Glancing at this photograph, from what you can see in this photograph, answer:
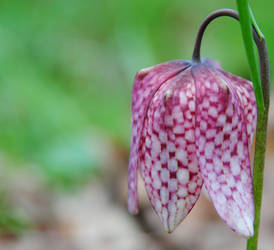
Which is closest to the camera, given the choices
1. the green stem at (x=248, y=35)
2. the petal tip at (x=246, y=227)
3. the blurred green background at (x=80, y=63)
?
the green stem at (x=248, y=35)

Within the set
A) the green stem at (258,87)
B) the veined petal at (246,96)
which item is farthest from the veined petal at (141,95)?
the green stem at (258,87)

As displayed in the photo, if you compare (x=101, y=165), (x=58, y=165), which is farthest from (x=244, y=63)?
(x=58, y=165)

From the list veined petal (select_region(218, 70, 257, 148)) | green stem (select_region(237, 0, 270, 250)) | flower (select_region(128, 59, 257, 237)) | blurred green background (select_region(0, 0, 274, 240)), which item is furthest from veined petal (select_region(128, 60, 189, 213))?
blurred green background (select_region(0, 0, 274, 240))

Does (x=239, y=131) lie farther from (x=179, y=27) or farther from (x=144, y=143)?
(x=179, y=27)

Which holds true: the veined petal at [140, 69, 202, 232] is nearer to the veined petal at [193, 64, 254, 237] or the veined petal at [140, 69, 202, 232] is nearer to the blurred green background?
the veined petal at [193, 64, 254, 237]

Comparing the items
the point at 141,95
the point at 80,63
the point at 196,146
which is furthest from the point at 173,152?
the point at 80,63

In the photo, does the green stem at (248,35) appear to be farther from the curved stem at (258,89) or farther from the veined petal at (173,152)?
the veined petal at (173,152)
